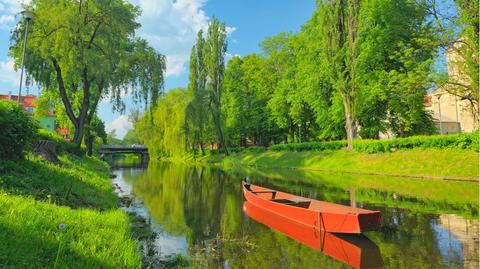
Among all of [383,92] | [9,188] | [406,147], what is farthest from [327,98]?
[9,188]

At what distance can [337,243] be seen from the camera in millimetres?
8133

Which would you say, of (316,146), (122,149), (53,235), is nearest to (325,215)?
(53,235)

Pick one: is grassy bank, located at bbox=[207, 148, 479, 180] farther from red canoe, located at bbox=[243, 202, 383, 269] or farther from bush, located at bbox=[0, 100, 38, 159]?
bush, located at bbox=[0, 100, 38, 159]

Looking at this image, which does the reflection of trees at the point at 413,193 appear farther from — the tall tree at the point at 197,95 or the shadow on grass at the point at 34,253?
the tall tree at the point at 197,95

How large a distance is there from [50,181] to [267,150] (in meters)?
33.7

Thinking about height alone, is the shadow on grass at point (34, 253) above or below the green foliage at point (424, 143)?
Result: below

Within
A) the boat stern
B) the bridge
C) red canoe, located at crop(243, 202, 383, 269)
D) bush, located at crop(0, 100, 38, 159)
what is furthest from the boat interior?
the bridge

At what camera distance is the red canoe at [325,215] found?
7.90 metres

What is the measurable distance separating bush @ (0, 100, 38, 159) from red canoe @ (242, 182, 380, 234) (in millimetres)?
7752

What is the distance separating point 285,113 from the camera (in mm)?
39562

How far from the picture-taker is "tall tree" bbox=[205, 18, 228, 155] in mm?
41250

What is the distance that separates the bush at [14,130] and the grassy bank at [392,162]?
20.5 meters

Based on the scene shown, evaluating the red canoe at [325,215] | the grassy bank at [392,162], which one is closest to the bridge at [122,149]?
the grassy bank at [392,162]

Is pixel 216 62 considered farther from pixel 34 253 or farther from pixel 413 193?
pixel 34 253
